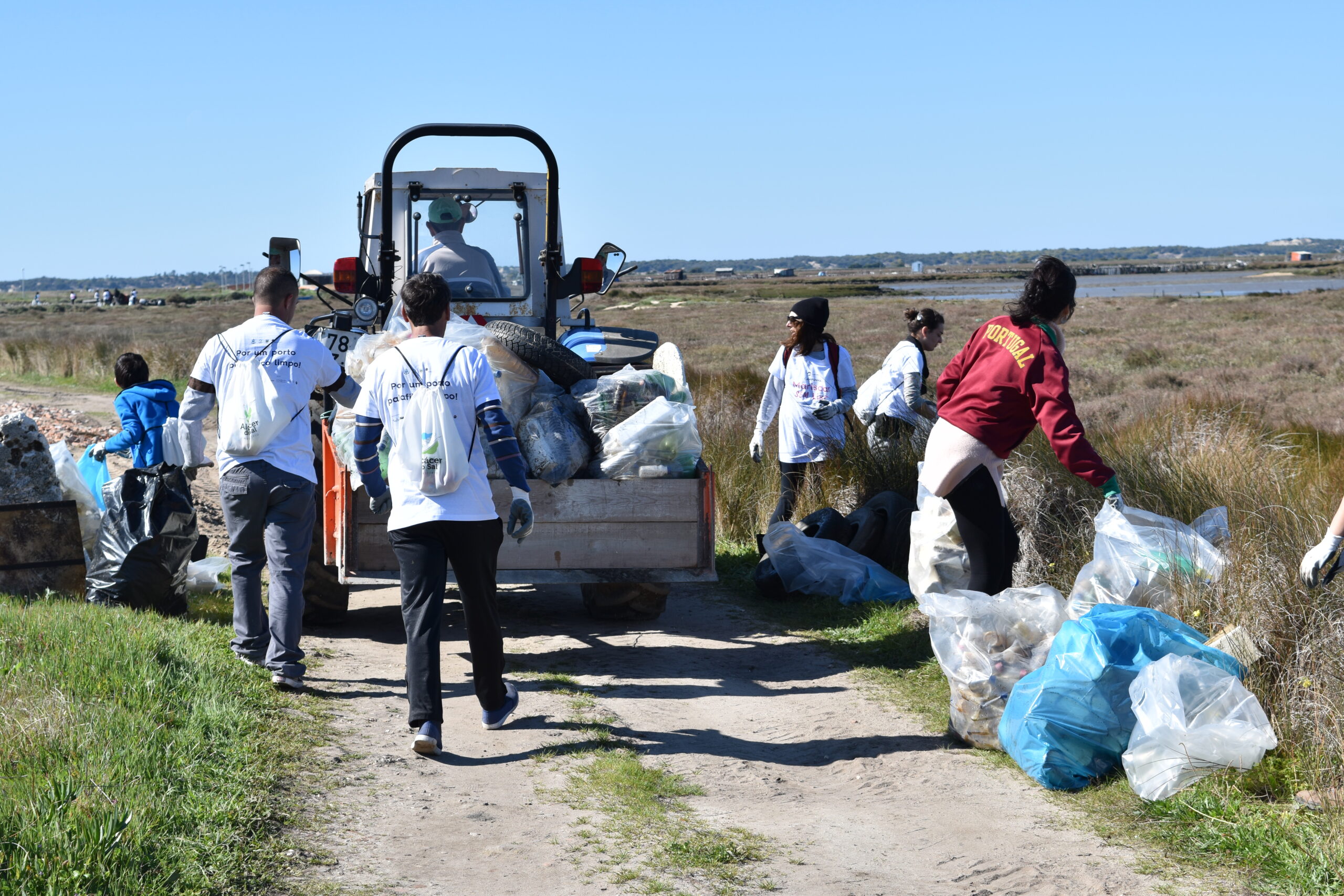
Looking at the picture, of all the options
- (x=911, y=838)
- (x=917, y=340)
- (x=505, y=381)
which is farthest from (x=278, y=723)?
(x=917, y=340)

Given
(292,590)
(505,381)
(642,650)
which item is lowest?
(642,650)

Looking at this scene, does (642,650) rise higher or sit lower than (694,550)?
lower

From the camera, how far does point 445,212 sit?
839 cm

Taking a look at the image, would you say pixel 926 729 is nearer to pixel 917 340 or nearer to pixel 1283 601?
pixel 1283 601

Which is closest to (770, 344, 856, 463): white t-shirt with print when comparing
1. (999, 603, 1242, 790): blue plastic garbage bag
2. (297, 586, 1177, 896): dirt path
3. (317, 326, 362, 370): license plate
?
(297, 586, 1177, 896): dirt path

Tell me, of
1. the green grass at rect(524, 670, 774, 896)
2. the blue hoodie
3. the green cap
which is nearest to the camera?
the green grass at rect(524, 670, 774, 896)

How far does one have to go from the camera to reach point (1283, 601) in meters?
4.82

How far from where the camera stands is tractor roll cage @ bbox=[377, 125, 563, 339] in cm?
758

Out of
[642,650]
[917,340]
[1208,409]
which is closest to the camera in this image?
[642,650]

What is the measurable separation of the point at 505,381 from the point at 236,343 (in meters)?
1.35

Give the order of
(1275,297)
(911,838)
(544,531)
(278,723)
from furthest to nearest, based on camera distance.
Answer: (1275,297) < (544,531) < (278,723) < (911,838)

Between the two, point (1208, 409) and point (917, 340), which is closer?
point (917, 340)

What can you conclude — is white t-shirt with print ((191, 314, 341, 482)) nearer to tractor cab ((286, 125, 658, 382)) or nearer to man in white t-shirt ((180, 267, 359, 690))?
man in white t-shirt ((180, 267, 359, 690))

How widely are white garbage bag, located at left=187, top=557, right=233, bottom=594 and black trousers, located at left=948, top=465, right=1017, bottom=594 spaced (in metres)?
4.76
